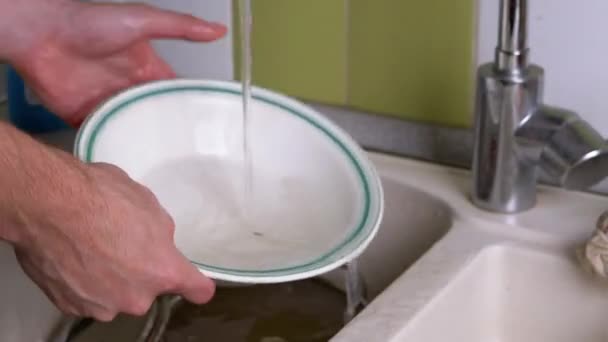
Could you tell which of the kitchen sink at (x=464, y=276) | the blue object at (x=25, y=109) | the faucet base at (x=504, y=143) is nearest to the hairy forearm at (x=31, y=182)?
the kitchen sink at (x=464, y=276)

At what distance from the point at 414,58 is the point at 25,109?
406 millimetres

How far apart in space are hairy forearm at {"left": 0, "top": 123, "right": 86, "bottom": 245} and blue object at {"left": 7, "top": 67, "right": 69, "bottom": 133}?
1.38 ft

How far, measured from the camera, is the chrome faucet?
0.65 metres

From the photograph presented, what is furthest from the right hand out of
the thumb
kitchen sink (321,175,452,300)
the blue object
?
the blue object

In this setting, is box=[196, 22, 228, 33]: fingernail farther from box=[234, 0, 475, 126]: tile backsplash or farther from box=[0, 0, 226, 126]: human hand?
box=[234, 0, 475, 126]: tile backsplash

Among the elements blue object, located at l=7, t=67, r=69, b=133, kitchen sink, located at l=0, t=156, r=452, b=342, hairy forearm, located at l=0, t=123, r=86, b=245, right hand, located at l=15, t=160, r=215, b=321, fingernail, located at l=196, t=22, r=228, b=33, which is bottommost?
kitchen sink, located at l=0, t=156, r=452, b=342

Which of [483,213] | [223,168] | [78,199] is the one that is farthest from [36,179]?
[483,213]

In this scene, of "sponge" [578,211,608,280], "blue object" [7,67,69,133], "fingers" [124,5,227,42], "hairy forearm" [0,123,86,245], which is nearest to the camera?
"hairy forearm" [0,123,86,245]

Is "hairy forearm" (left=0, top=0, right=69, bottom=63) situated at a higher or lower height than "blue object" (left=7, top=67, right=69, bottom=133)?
higher

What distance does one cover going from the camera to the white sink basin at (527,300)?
666mm

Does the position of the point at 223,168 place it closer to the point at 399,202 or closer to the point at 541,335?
the point at 399,202

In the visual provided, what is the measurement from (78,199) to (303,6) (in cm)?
36

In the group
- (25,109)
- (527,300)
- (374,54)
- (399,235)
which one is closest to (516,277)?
(527,300)

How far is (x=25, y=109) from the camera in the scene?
938 mm
